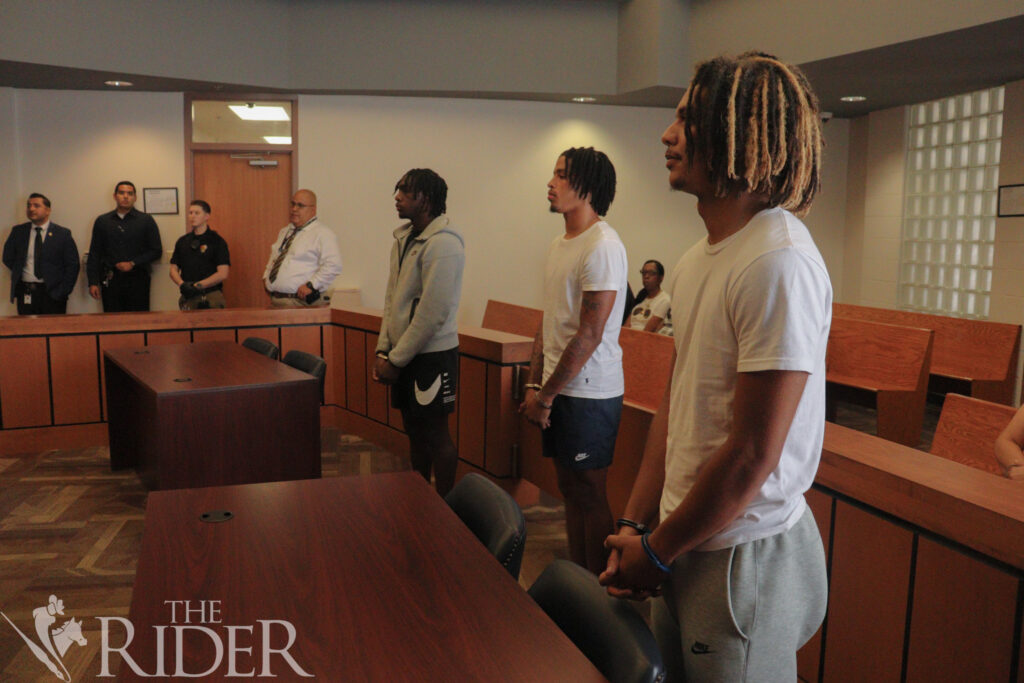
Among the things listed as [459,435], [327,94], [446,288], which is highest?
[327,94]

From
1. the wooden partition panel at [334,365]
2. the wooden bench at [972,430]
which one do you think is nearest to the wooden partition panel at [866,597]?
the wooden bench at [972,430]

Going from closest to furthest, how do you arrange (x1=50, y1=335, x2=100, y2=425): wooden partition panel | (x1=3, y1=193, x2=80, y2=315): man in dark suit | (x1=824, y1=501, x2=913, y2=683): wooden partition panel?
(x1=824, y1=501, x2=913, y2=683): wooden partition panel → (x1=50, y1=335, x2=100, y2=425): wooden partition panel → (x1=3, y1=193, x2=80, y2=315): man in dark suit

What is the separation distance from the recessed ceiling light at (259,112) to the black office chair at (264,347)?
377cm

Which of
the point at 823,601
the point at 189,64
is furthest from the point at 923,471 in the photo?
the point at 189,64

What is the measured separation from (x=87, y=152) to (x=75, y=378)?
11.0ft

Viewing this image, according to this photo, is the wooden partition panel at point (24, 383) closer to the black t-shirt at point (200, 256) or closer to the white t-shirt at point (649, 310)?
the black t-shirt at point (200, 256)

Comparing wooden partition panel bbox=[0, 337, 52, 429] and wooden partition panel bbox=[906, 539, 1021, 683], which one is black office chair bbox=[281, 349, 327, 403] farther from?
wooden partition panel bbox=[906, 539, 1021, 683]

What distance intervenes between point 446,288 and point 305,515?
1625 mm

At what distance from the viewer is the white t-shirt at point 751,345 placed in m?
1.17

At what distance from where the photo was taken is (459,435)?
15.1 feet

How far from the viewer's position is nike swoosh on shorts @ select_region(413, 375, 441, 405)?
3.51 metres

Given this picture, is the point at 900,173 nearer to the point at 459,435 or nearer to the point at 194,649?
the point at 459,435

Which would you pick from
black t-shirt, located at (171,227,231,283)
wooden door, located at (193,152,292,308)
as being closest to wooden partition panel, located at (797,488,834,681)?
black t-shirt, located at (171,227,231,283)

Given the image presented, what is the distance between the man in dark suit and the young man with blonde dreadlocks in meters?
7.30
